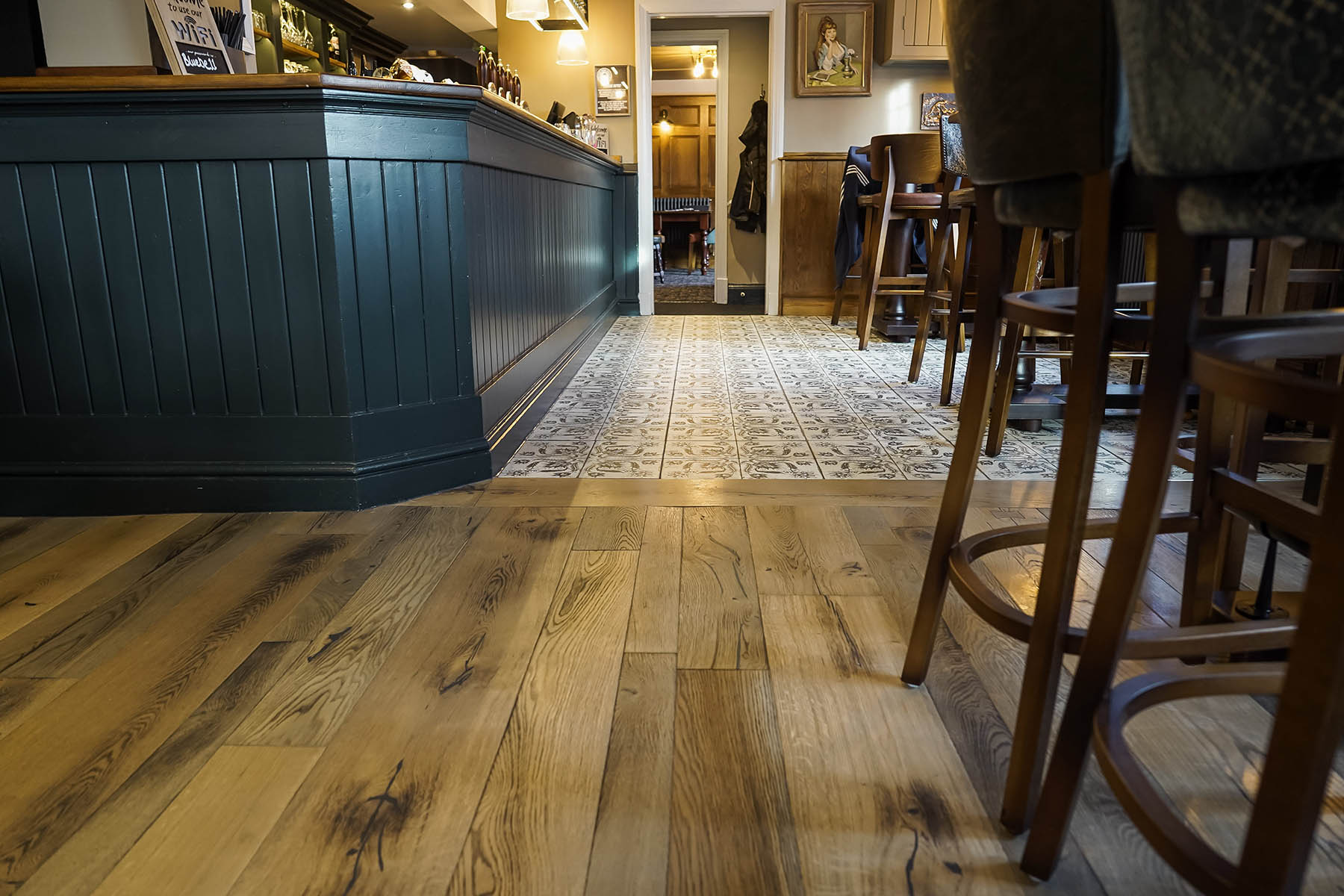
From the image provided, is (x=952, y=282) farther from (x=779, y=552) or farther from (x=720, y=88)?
(x=720, y=88)

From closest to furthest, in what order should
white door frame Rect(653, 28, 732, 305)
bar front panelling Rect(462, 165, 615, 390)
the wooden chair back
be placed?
bar front panelling Rect(462, 165, 615, 390) < the wooden chair back < white door frame Rect(653, 28, 732, 305)

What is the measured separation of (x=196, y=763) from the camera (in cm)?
114

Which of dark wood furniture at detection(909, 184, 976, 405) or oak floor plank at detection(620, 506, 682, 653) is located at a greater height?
dark wood furniture at detection(909, 184, 976, 405)

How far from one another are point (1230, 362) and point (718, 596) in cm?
104

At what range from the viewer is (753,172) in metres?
7.10

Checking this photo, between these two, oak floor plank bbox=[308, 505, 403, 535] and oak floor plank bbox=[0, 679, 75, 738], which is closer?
oak floor plank bbox=[0, 679, 75, 738]

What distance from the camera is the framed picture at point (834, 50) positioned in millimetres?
5953

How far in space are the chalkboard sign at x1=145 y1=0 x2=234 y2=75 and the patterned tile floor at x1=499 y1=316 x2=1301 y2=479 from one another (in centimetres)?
122

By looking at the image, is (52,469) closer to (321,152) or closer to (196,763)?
(321,152)

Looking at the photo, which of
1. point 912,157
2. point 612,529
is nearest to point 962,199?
point 912,157

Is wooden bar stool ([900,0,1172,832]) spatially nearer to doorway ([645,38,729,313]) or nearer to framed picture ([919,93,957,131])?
framed picture ([919,93,957,131])

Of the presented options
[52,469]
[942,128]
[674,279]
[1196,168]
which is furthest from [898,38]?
[1196,168]

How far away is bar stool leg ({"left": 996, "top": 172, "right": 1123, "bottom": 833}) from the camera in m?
0.89

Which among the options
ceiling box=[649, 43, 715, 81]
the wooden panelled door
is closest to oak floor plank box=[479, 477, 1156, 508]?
the wooden panelled door
